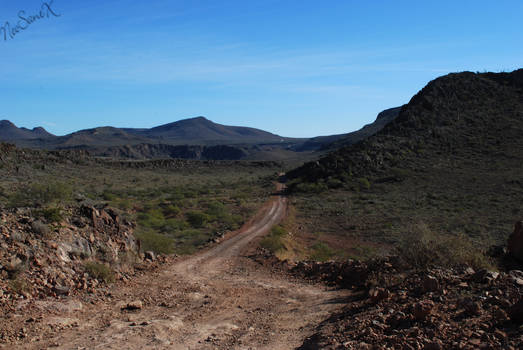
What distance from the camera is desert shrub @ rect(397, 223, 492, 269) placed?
29.9 ft

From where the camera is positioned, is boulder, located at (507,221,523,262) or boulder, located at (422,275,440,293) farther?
boulder, located at (507,221,523,262)

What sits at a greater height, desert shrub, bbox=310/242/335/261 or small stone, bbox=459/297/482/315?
small stone, bbox=459/297/482/315

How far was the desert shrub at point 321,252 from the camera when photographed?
16.8 m

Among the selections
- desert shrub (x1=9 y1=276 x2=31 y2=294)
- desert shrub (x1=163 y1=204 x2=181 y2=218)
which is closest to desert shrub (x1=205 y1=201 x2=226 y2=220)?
desert shrub (x1=163 y1=204 x2=181 y2=218)

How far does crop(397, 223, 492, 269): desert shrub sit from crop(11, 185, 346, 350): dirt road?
1.99 meters

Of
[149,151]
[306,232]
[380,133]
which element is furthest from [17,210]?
[149,151]

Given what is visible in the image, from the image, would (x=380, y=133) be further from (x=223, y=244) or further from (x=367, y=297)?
(x=367, y=297)

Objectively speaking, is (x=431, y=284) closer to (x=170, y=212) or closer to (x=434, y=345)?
(x=434, y=345)

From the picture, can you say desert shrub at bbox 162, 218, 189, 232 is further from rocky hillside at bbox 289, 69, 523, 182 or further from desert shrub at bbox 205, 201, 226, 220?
rocky hillside at bbox 289, 69, 523, 182

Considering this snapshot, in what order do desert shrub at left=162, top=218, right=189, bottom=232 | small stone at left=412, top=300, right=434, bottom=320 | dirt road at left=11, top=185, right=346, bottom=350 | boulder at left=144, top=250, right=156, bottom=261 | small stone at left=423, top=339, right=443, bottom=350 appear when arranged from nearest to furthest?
1. small stone at left=423, top=339, right=443, bottom=350
2. small stone at left=412, top=300, right=434, bottom=320
3. dirt road at left=11, top=185, right=346, bottom=350
4. boulder at left=144, top=250, right=156, bottom=261
5. desert shrub at left=162, top=218, right=189, bottom=232

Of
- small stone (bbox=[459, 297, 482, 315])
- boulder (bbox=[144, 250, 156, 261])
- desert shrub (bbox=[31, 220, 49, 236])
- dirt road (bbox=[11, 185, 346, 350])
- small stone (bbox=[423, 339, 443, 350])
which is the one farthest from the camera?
boulder (bbox=[144, 250, 156, 261])

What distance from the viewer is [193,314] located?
27.0ft

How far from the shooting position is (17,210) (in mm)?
10641

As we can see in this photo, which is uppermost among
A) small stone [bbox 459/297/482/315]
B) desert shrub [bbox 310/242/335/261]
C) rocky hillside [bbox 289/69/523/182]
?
rocky hillside [bbox 289/69/523/182]
